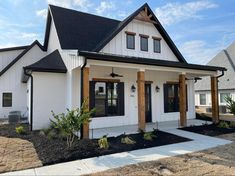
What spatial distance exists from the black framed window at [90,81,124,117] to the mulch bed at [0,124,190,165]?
284cm

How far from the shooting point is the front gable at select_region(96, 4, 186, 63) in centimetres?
1217

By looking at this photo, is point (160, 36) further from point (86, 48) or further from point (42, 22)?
point (42, 22)

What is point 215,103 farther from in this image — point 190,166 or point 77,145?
point 77,145

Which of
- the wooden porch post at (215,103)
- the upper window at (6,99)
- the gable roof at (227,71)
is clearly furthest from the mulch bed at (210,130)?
the upper window at (6,99)

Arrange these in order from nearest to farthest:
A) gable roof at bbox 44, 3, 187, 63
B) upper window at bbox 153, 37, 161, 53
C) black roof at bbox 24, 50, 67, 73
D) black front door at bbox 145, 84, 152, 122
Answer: black roof at bbox 24, 50, 67, 73 < gable roof at bbox 44, 3, 187, 63 < black front door at bbox 145, 84, 152, 122 < upper window at bbox 153, 37, 161, 53

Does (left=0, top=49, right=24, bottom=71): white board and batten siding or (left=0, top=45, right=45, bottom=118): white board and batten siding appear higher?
(left=0, top=49, right=24, bottom=71): white board and batten siding

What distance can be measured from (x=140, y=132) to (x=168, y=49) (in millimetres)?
7114

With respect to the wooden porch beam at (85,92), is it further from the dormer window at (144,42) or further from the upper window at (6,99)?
the upper window at (6,99)

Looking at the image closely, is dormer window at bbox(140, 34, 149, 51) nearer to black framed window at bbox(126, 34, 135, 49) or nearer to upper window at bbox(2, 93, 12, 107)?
black framed window at bbox(126, 34, 135, 49)

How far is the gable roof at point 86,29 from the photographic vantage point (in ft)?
39.7

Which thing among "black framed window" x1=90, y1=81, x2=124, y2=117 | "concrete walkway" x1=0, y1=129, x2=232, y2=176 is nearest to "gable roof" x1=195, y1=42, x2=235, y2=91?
"black framed window" x1=90, y1=81, x2=124, y2=117

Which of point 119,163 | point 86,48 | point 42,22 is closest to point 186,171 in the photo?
point 119,163

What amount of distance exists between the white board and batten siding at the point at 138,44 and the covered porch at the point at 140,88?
1203 mm

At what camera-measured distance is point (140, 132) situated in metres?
9.51
